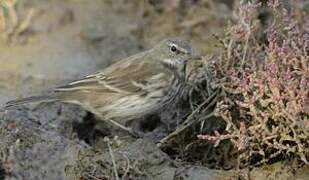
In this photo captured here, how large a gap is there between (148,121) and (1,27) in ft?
6.78

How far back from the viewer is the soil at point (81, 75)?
5379 mm

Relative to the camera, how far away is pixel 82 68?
7.59 m

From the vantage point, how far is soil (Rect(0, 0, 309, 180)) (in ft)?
17.6

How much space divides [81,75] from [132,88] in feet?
4.21

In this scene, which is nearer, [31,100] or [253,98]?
[253,98]

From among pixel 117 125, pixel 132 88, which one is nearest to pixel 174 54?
pixel 132 88

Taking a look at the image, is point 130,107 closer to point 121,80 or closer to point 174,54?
point 121,80

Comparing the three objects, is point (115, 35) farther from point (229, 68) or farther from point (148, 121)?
point (229, 68)

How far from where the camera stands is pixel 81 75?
7387 millimetres

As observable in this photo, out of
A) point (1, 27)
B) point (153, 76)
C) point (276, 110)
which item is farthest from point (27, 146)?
point (1, 27)

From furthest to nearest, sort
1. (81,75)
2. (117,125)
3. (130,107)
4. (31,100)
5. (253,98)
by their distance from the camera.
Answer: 1. (81,75)
2. (117,125)
3. (130,107)
4. (31,100)
5. (253,98)

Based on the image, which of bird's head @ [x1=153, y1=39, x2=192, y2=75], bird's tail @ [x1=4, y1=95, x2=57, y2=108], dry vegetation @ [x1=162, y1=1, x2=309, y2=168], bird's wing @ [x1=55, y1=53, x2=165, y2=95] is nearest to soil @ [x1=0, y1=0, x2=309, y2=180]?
bird's tail @ [x1=4, y1=95, x2=57, y2=108]

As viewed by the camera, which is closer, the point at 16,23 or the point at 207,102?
the point at 207,102

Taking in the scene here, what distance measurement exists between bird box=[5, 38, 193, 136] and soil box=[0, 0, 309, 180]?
19 centimetres
